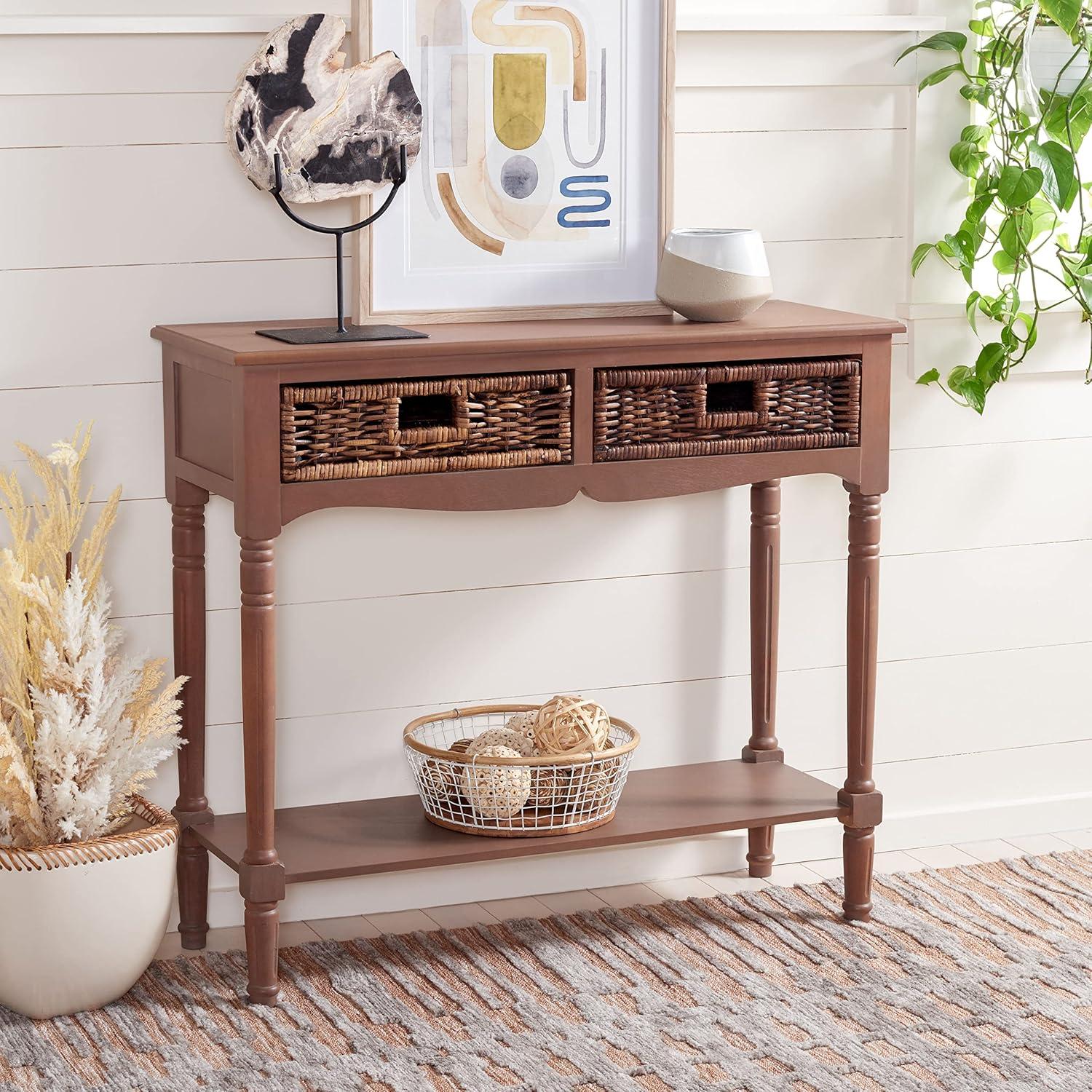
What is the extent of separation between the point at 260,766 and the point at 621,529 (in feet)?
2.70

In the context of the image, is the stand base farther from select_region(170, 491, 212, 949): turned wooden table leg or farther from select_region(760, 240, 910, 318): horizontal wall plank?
select_region(760, 240, 910, 318): horizontal wall plank

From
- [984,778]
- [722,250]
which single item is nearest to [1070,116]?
[722,250]

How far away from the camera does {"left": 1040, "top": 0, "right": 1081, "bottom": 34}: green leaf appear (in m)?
2.75

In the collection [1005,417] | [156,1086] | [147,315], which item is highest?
[147,315]

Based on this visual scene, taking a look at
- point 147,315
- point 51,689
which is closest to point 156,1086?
point 51,689

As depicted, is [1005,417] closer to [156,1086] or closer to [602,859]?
[602,859]

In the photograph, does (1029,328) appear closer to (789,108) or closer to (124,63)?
(789,108)

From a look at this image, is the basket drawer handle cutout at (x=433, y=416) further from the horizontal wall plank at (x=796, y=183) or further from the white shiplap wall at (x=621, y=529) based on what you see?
the horizontal wall plank at (x=796, y=183)

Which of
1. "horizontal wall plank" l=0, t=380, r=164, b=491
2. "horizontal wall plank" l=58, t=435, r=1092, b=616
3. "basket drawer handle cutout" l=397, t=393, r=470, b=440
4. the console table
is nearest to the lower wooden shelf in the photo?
the console table

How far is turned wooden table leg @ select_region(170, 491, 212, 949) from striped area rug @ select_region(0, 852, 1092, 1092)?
0.75ft

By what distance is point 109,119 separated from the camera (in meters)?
2.51

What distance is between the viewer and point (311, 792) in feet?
9.07

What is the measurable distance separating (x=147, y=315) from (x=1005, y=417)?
5.12 ft

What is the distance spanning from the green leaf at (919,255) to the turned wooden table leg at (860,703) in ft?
1.70
